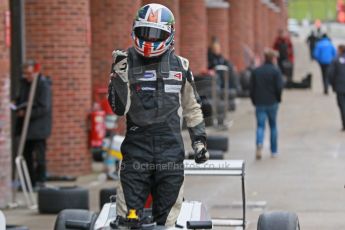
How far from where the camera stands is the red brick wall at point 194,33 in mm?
29016

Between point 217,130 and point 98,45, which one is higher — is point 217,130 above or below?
below

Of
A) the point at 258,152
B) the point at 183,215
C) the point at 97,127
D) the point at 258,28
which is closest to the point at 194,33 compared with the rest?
the point at 258,152

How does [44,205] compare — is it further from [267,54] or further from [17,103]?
[267,54]

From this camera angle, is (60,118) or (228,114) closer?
(60,118)

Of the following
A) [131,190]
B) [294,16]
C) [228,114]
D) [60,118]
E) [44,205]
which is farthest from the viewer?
[294,16]

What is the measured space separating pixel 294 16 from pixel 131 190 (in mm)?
138694

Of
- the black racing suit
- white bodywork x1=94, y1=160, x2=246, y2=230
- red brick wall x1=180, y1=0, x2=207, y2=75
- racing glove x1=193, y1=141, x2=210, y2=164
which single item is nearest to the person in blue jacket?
red brick wall x1=180, y1=0, x2=207, y2=75

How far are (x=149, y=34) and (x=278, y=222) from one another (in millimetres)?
1912

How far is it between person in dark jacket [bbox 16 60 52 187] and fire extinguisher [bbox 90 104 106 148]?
1.96 metres

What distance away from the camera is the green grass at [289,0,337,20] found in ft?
459

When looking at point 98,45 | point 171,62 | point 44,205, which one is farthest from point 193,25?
point 171,62

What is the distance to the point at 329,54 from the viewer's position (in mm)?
34906

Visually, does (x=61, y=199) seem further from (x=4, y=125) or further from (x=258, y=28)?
(x=258, y=28)

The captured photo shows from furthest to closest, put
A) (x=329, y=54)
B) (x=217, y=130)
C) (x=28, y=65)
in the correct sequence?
1. (x=329, y=54)
2. (x=217, y=130)
3. (x=28, y=65)
